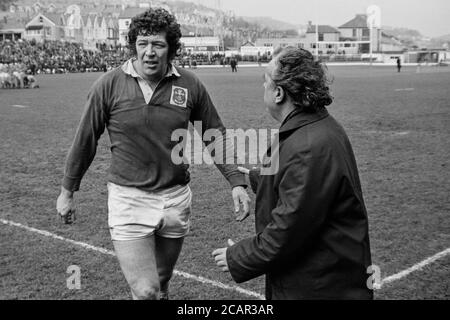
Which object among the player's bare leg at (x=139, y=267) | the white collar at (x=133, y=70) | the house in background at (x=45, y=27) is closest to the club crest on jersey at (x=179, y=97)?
the white collar at (x=133, y=70)

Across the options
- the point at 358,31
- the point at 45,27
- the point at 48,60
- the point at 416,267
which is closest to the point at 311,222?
the point at 416,267

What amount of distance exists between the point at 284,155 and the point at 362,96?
84.2ft

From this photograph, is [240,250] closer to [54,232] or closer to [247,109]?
[54,232]

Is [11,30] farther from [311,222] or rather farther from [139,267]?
[311,222]

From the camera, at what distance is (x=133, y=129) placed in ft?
13.1

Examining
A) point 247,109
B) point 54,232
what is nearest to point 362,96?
point 247,109

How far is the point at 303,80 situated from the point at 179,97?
150 centimetres

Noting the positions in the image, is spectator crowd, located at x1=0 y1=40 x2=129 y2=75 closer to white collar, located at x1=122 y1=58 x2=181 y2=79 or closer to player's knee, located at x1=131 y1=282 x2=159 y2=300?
white collar, located at x1=122 y1=58 x2=181 y2=79

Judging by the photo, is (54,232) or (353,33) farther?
(353,33)

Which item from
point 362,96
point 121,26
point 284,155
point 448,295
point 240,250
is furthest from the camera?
point 121,26

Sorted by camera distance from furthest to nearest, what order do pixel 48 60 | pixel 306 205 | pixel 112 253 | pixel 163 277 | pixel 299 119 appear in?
pixel 48 60
pixel 112 253
pixel 163 277
pixel 299 119
pixel 306 205

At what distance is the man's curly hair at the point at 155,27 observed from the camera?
3.98 metres
